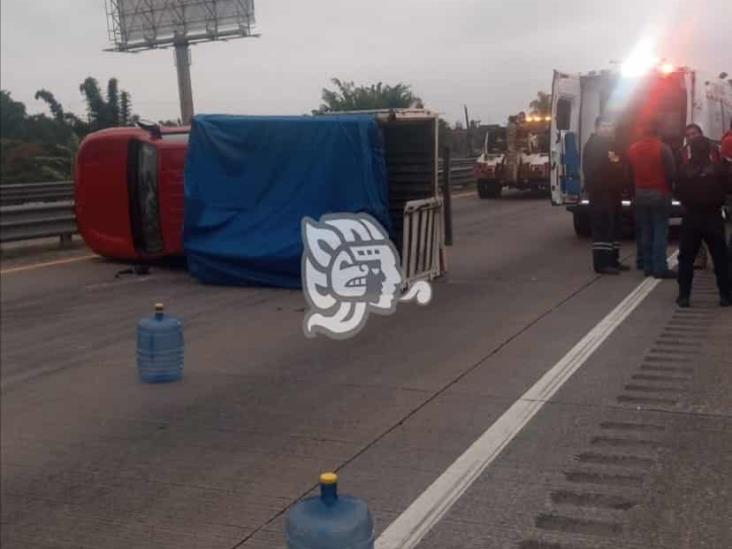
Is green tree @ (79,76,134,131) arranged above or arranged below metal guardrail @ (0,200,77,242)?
above

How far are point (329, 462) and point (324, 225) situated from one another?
6.83 m

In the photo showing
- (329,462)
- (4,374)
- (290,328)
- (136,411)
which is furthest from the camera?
(290,328)

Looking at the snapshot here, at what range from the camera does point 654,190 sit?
1216 centimetres

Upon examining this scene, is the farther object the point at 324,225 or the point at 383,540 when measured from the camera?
the point at 324,225

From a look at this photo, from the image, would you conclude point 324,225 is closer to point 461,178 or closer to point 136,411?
point 136,411

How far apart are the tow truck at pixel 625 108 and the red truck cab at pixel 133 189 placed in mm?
6039

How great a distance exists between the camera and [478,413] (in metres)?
6.71

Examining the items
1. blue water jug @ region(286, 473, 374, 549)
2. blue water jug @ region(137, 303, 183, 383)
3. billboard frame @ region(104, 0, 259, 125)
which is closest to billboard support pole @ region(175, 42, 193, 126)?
billboard frame @ region(104, 0, 259, 125)

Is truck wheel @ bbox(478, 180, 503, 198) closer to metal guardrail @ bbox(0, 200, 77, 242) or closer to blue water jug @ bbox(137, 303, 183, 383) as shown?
metal guardrail @ bbox(0, 200, 77, 242)

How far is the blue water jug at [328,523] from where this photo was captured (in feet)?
10.9

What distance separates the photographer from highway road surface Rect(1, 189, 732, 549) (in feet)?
16.3

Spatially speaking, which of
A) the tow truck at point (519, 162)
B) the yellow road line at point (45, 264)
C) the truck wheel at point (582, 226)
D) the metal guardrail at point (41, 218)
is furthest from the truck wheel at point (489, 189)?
the yellow road line at point (45, 264)

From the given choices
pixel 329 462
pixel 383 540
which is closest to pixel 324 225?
pixel 329 462

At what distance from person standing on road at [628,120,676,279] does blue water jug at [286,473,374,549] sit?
939cm
